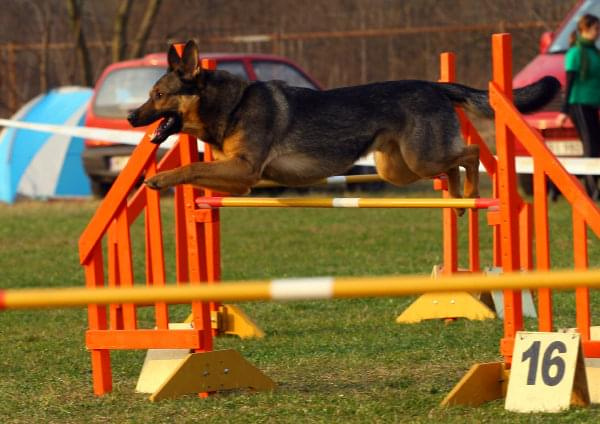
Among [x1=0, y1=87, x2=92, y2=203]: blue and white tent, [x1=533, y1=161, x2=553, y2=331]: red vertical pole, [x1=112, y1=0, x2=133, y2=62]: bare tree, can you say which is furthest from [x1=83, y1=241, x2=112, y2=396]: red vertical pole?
[x1=112, y1=0, x2=133, y2=62]: bare tree

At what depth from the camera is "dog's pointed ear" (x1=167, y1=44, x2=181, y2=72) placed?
631cm

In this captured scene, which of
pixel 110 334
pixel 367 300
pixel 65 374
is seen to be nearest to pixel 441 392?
pixel 110 334

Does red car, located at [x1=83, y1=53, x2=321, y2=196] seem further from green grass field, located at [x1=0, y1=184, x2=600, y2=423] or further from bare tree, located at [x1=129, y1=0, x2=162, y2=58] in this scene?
bare tree, located at [x1=129, y1=0, x2=162, y2=58]

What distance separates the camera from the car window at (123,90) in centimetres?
1559

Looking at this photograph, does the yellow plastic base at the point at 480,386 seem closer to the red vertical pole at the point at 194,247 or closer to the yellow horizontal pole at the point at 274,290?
the red vertical pole at the point at 194,247

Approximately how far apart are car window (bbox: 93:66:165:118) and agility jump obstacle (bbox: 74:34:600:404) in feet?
27.8

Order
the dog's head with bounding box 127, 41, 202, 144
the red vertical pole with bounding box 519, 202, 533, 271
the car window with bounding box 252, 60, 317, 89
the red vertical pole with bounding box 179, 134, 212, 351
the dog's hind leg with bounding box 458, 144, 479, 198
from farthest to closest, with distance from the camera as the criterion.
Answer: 1. the car window with bounding box 252, 60, 317, 89
2. the red vertical pole with bounding box 519, 202, 533, 271
3. the dog's hind leg with bounding box 458, 144, 479, 198
4. the dog's head with bounding box 127, 41, 202, 144
5. the red vertical pole with bounding box 179, 134, 212, 351

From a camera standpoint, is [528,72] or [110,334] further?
[528,72]

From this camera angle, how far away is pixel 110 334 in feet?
20.2

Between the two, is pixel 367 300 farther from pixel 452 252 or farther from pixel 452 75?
pixel 452 75

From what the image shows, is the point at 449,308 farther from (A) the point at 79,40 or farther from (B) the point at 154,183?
(A) the point at 79,40

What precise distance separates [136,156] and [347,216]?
A: 827 centimetres

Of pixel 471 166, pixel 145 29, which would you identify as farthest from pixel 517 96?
pixel 145 29

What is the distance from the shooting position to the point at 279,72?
53.4 ft
